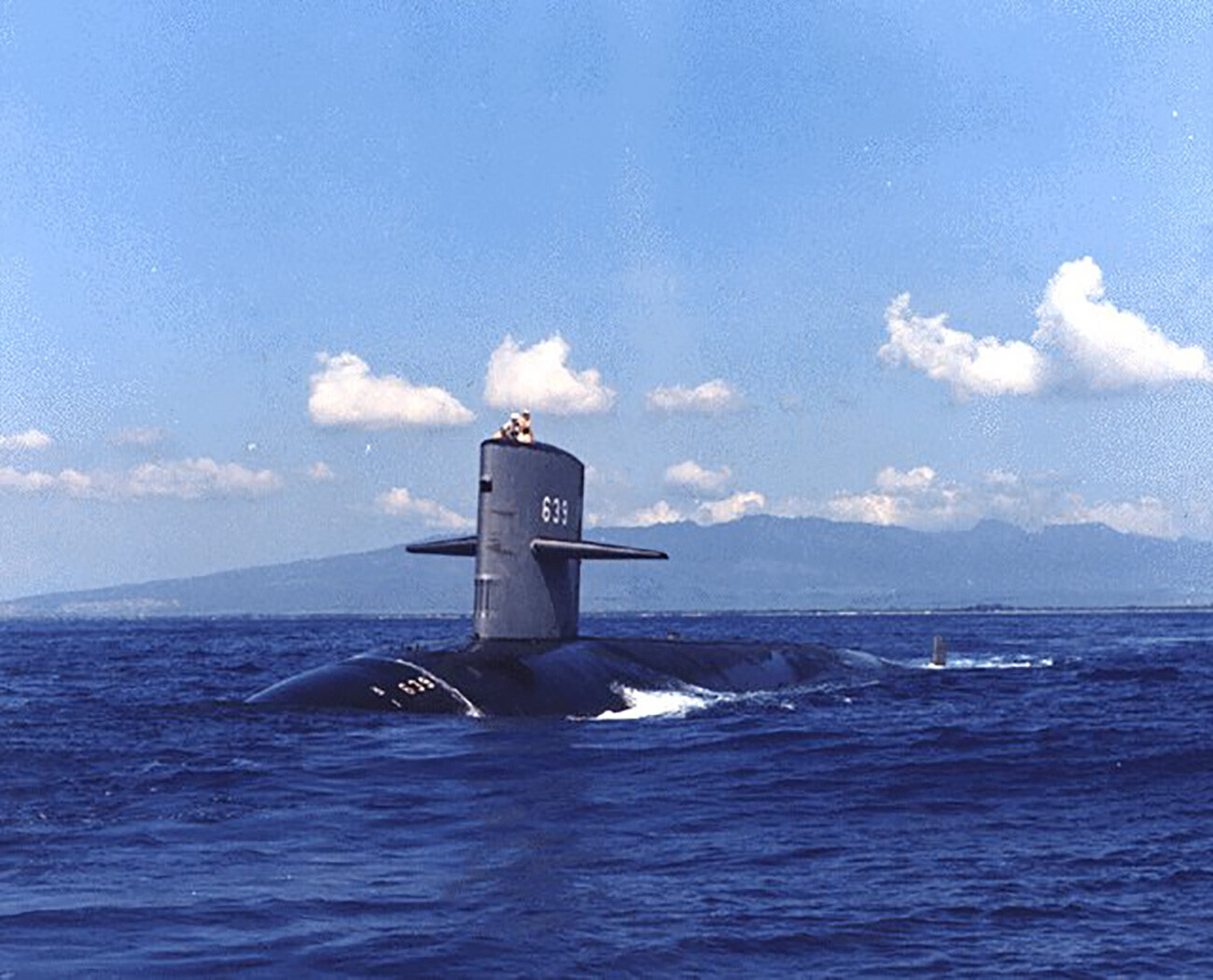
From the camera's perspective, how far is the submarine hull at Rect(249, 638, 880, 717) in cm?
2339

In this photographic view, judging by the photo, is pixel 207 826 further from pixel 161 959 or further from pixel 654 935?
pixel 654 935

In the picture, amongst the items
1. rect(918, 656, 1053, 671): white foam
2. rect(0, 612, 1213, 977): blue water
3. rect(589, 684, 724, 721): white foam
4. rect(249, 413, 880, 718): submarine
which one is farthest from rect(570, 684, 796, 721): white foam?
rect(918, 656, 1053, 671): white foam

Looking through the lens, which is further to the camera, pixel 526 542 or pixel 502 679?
pixel 526 542

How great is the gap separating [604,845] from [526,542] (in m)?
13.4

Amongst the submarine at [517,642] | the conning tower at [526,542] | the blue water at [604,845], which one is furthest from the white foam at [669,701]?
the conning tower at [526,542]

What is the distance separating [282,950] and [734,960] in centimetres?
293

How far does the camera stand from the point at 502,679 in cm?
2397

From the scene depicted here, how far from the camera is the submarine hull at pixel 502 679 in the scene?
23.4m

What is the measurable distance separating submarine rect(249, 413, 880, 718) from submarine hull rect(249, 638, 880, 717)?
29 millimetres

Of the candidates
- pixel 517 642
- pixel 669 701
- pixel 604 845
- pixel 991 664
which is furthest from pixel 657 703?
pixel 991 664

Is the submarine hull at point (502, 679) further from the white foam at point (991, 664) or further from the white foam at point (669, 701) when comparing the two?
the white foam at point (991, 664)

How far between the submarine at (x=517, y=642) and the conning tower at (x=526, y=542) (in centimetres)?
2

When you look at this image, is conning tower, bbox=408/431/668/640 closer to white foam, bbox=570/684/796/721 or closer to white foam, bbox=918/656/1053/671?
white foam, bbox=570/684/796/721

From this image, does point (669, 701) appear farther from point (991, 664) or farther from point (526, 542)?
point (991, 664)
